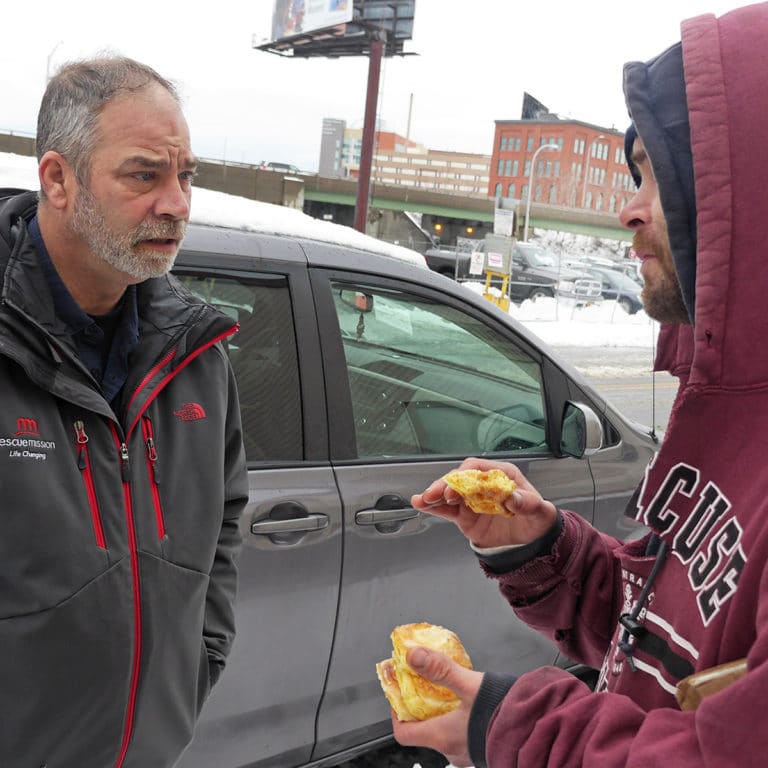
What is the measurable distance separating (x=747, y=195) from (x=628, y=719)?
0.69m

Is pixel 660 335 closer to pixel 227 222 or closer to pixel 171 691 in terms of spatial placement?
pixel 171 691

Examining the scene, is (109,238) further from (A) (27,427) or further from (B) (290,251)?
(B) (290,251)

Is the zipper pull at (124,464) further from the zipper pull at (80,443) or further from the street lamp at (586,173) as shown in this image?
the street lamp at (586,173)

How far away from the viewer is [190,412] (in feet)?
6.09

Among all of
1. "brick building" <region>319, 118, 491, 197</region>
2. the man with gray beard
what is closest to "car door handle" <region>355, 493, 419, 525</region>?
the man with gray beard

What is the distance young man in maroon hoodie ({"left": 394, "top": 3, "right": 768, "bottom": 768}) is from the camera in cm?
101

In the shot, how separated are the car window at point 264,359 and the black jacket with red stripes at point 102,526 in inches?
21.6

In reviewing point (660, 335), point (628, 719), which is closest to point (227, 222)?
point (660, 335)

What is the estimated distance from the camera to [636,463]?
3496 millimetres

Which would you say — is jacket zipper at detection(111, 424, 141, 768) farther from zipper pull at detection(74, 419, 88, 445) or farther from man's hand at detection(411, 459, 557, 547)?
man's hand at detection(411, 459, 557, 547)

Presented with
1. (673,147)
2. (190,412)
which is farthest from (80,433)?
(673,147)

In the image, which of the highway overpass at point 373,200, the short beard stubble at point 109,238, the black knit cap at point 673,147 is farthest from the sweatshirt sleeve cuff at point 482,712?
the highway overpass at point 373,200

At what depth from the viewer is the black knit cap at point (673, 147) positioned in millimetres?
1257

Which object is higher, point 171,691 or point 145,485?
point 145,485
